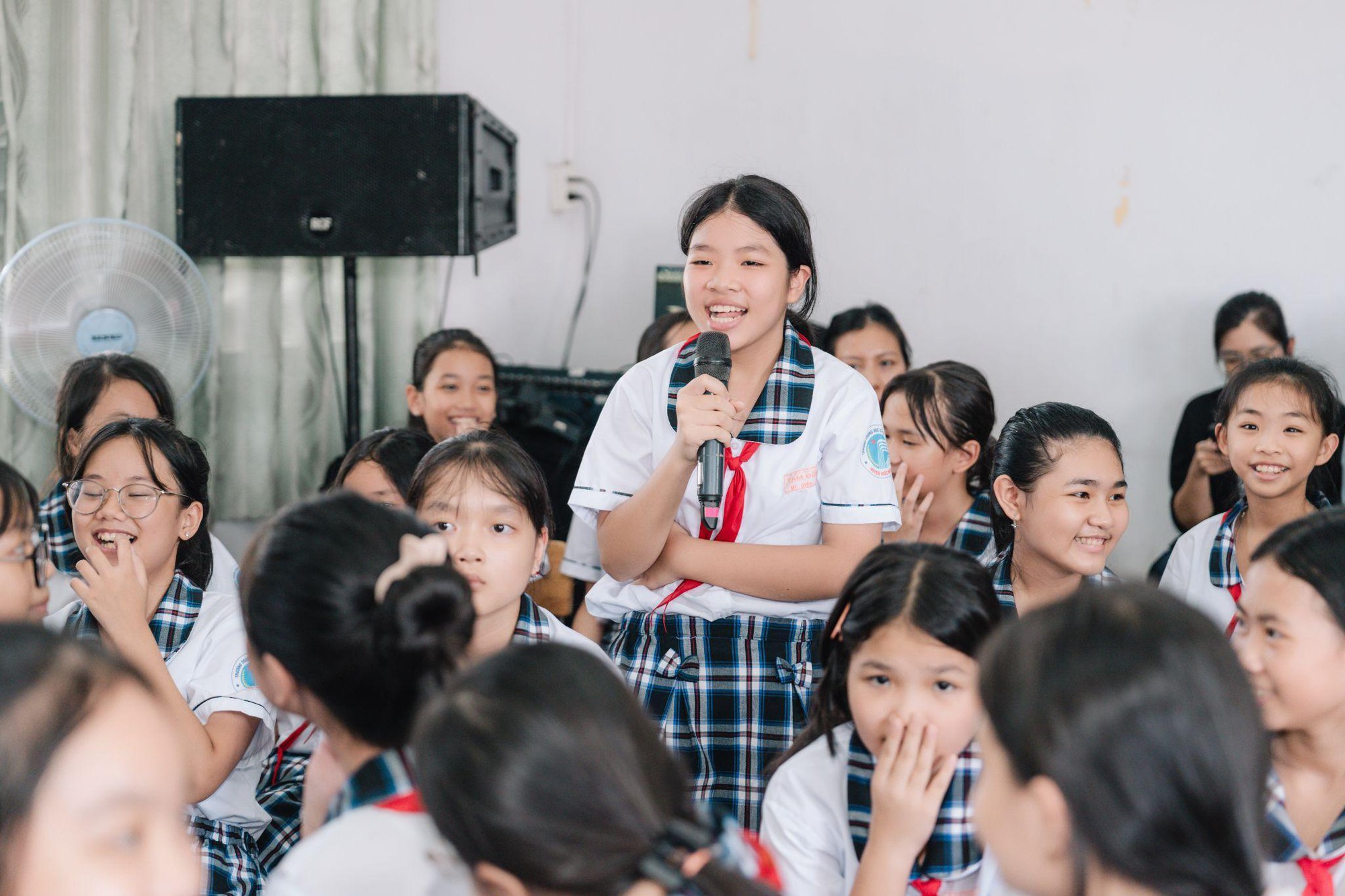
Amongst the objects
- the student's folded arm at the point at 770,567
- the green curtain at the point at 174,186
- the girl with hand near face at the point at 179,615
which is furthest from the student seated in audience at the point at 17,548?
the green curtain at the point at 174,186

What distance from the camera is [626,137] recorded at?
3988 millimetres

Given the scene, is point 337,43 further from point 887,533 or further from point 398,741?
point 398,741

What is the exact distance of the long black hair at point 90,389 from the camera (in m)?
2.55

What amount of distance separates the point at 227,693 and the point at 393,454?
68 centimetres

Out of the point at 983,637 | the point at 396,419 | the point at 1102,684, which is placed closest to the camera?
the point at 1102,684

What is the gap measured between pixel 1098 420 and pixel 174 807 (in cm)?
169

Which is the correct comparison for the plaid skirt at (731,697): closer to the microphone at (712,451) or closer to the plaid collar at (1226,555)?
the microphone at (712,451)

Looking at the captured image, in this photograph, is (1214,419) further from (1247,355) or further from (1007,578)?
(1007,578)

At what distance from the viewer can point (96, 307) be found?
285 centimetres

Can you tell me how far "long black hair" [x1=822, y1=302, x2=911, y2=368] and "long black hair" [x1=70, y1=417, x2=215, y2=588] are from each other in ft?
5.31

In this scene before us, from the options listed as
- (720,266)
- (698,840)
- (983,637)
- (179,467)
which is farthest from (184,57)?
(698,840)

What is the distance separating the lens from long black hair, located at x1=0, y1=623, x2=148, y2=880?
2.79 ft

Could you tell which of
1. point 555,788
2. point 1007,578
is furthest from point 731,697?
point 555,788

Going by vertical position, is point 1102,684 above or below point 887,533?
above
